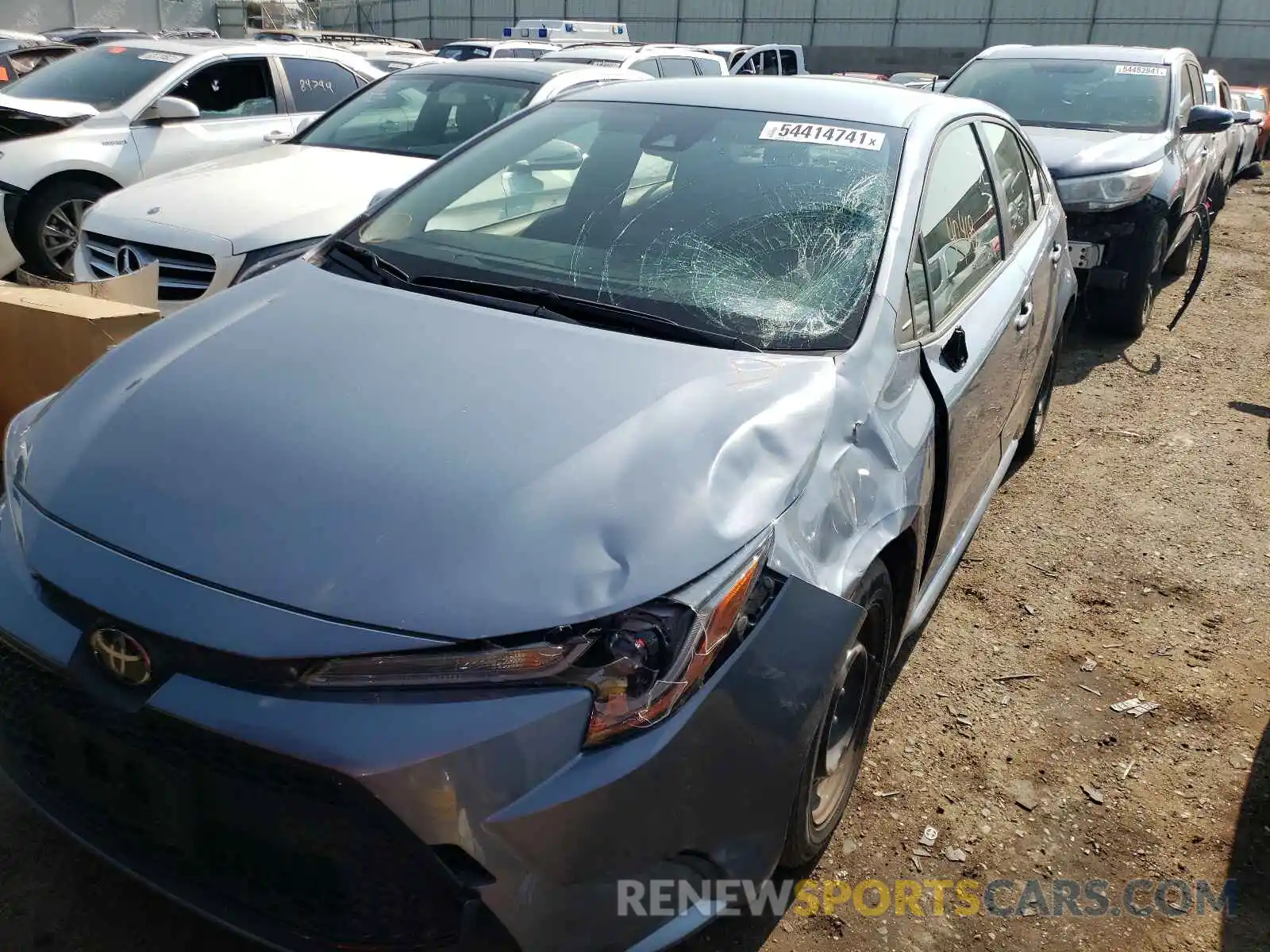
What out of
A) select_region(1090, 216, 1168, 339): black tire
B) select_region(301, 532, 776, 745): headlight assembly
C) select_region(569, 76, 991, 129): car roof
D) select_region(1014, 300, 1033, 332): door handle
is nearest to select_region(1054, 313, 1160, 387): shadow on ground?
select_region(1090, 216, 1168, 339): black tire

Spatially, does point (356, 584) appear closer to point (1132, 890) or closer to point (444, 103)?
point (1132, 890)

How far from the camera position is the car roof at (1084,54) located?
7.50 m

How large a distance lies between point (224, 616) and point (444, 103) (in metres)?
5.36

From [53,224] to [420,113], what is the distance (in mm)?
2406

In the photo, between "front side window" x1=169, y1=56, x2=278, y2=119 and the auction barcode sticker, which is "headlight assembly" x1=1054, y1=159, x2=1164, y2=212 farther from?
"front side window" x1=169, y1=56, x2=278, y2=119

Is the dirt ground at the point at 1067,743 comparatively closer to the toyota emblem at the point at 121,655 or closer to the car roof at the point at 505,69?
the toyota emblem at the point at 121,655

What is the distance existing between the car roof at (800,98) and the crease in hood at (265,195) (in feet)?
5.35

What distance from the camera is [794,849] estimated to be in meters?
2.22

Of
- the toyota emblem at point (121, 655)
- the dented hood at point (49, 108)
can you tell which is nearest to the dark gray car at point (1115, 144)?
the toyota emblem at point (121, 655)

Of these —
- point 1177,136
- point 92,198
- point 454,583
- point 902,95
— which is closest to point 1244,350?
point 1177,136

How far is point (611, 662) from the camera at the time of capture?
1.66 metres

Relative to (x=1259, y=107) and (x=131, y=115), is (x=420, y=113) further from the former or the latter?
(x=1259, y=107)

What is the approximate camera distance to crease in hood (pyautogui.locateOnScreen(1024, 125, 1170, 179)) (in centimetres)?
617

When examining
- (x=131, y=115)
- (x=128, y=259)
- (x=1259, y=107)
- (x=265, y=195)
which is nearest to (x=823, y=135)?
(x=265, y=195)
